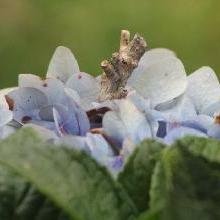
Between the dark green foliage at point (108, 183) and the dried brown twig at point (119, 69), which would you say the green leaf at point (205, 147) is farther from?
the dried brown twig at point (119, 69)

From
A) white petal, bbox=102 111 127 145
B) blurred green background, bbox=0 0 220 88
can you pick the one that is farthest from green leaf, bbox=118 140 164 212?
blurred green background, bbox=0 0 220 88

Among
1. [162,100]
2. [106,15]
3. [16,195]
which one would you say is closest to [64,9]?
[106,15]

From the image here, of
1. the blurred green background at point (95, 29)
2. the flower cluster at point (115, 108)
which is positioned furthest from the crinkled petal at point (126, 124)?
the blurred green background at point (95, 29)

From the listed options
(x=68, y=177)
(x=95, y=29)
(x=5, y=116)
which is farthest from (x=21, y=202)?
(x=95, y=29)

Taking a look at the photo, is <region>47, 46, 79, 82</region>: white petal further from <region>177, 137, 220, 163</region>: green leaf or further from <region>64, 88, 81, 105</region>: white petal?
<region>177, 137, 220, 163</region>: green leaf

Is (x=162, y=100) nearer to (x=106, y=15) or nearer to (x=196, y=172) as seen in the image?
(x=196, y=172)
